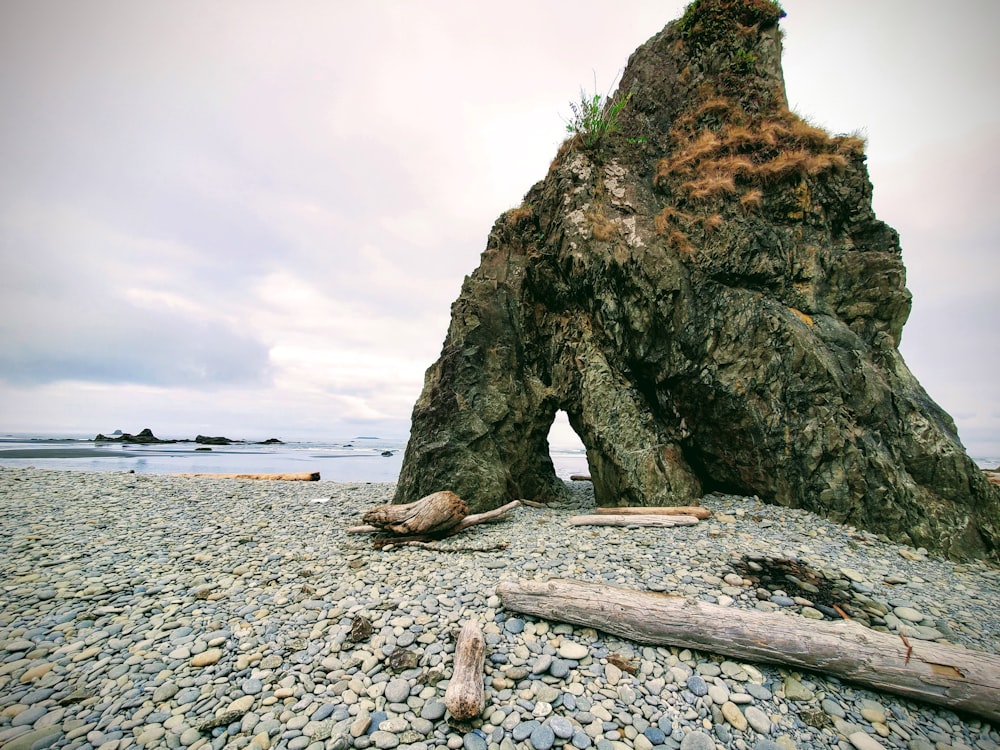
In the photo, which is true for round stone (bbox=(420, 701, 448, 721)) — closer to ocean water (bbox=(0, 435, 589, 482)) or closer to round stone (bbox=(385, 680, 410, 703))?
round stone (bbox=(385, 680, 410, 703))

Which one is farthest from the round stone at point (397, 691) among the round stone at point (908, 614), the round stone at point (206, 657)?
the round stone at point (908, 614)

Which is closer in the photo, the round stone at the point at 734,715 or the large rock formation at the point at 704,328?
the round stone at the point at 734,715

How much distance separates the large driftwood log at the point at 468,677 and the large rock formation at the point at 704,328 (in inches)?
230

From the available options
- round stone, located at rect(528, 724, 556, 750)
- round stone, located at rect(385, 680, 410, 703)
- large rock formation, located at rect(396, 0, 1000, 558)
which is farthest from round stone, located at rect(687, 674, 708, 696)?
large rock formation, located at rect(396, 0, 1000, 558)

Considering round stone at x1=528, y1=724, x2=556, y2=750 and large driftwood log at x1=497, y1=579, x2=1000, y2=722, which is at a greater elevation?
large driftwood log at x1=497, y1=579, x2=1000, y2=722

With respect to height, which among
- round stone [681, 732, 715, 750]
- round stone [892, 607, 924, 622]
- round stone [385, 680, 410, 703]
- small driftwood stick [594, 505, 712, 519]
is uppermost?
small driftwood stick [594, 505, 712, 519]

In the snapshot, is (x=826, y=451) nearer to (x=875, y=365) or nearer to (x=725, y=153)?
(x=875, y=365)

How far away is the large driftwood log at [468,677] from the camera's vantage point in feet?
10.9

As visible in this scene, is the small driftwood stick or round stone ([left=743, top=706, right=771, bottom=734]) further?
the small driftwood stick

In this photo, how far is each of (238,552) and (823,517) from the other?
448 inches

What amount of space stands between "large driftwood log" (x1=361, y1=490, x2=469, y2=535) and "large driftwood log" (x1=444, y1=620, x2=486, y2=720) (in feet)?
11.8

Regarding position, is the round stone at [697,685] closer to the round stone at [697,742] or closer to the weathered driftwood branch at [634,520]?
the round stone at [697,742]

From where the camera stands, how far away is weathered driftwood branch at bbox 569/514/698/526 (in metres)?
7.82

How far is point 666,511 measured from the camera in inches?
328
